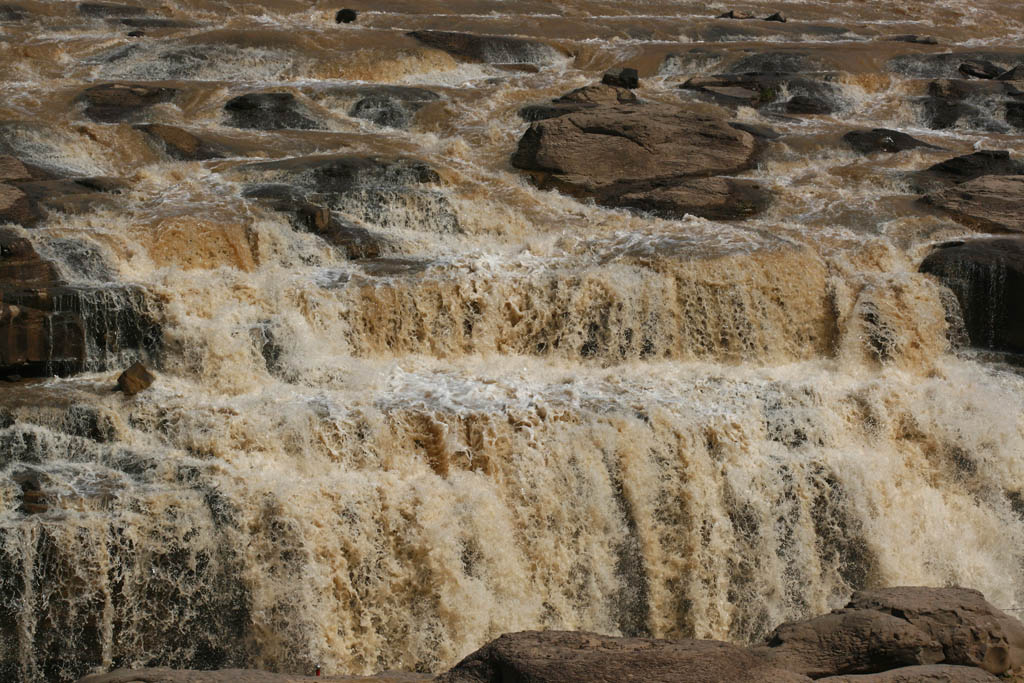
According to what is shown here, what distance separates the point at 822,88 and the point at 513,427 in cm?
1410

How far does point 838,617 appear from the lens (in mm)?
7738

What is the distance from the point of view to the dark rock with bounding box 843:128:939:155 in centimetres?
1897

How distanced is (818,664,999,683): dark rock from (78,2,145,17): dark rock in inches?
880

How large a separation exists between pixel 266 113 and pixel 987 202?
35.6 ft

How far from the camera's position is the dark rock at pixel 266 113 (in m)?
18.4

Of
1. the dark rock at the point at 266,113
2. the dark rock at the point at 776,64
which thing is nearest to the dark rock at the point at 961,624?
the dark rock at the point at 266,113

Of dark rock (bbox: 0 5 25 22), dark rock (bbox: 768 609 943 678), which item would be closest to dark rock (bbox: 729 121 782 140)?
dark rock (bbox: 768 609 943 678)

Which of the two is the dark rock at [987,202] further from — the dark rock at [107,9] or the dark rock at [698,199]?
the dark rock at [107,9]

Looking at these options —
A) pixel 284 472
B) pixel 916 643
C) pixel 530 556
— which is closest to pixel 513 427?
pixel 530 556

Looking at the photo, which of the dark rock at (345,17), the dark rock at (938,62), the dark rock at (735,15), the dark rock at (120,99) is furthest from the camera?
the dark rock at (735,15)

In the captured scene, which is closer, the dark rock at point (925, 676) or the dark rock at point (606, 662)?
the dark rock at point (606, 662)

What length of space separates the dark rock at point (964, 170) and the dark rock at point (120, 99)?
11915 millimetres

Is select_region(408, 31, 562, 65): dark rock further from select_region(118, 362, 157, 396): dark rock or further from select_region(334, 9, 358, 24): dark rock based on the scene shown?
select_region(118, 362, 157, 396): dark rock

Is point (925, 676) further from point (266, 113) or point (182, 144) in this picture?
point (266, 113)
